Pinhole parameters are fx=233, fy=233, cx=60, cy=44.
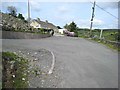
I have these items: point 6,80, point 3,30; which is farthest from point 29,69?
point 3,30

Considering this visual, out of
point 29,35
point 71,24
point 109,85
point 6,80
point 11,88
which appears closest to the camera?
point 11,88

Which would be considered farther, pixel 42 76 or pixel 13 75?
pixel 42 76

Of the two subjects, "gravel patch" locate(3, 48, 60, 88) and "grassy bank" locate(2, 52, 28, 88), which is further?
"gravel patch" locate(3, 48, 60, 88)

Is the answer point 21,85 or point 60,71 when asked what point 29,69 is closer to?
point 60,71

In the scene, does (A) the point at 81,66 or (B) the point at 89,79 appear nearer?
(B) the point at 89,79

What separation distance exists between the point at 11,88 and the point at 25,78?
1.42 meters

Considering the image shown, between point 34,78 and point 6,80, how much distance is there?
1.37 m

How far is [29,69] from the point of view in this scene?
1030cm

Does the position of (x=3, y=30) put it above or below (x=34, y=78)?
above

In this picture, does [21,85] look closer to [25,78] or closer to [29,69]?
[25,78]

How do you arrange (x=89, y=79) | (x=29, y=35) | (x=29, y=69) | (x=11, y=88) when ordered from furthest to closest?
(x=29, y=35)
(x=29, y=69)
(x=89, y=79)
(x=11, y=88)

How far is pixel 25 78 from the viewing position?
29.0 ft

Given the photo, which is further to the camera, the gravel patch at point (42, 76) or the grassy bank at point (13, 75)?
the gravel patch at point (42, 76)

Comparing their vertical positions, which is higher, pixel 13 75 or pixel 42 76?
pixel 13 75
